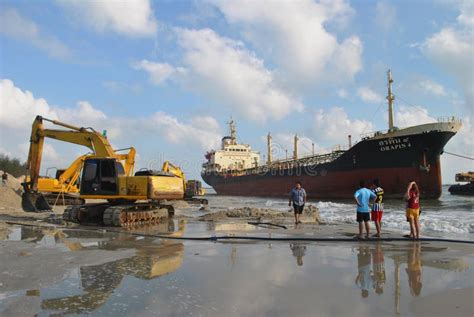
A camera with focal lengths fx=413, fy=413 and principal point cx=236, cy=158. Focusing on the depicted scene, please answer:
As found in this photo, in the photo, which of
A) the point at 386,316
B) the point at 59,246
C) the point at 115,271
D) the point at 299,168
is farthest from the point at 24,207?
the point at 299,168

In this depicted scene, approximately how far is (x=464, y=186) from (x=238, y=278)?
54.1 meters

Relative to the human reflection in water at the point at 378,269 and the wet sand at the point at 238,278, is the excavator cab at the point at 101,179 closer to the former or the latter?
the wet sand at the point at 238,278

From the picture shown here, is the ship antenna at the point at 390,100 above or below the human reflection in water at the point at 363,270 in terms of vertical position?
above

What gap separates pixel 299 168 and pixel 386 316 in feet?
130

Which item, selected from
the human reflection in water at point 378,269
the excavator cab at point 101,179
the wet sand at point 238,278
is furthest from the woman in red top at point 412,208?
the excavator cab at point 101,179

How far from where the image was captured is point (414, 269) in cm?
607

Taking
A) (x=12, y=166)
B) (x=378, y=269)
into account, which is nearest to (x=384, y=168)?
(x=378, y=269)

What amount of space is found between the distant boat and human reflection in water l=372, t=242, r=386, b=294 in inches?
1953

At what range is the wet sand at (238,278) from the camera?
4379mm

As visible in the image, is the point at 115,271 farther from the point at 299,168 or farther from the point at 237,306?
the point at 299,168

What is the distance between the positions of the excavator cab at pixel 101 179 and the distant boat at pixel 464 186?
48.8 metres

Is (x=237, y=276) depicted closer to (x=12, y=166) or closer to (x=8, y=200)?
(x=8, y=200)

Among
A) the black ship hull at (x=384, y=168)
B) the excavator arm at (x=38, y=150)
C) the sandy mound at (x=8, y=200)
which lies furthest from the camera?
the black ship hull at (x=384, y=168)

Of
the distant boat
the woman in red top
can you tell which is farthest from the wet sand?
the distant boat
